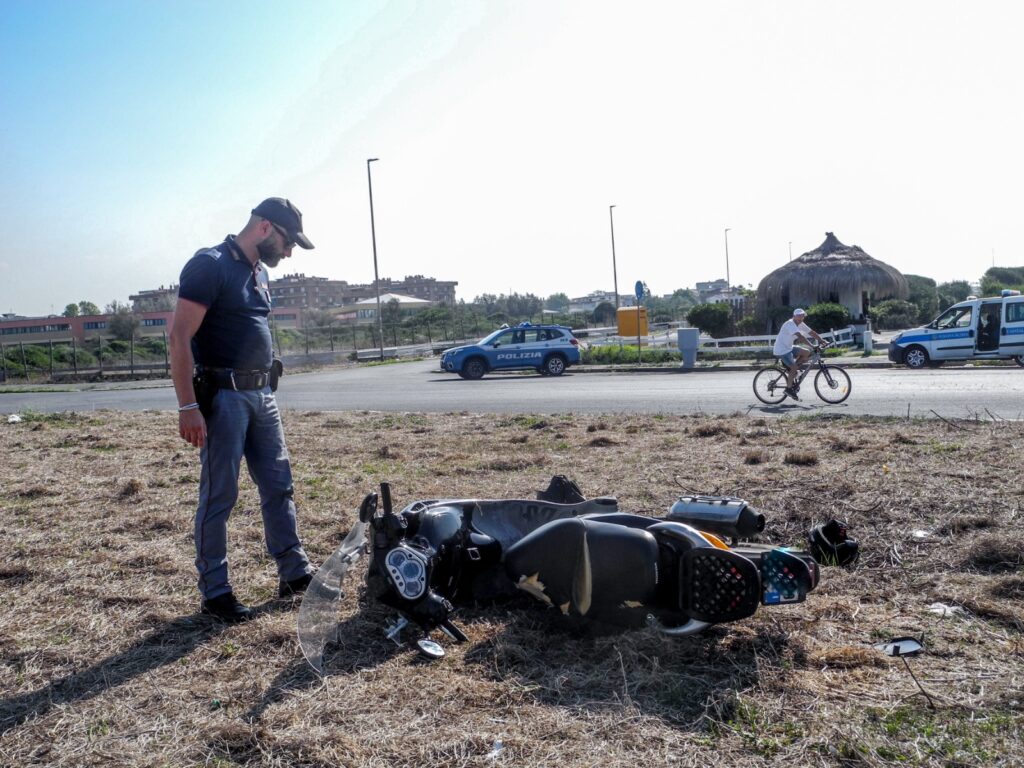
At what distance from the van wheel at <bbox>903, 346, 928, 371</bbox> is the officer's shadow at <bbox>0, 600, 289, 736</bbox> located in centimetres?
2015

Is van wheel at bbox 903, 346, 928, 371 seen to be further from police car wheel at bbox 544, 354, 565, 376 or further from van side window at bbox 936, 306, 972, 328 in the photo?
police car wheel at bbox 544, 354, 565, 376

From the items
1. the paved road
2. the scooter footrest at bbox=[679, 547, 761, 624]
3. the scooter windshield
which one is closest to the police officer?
the scooter windshield

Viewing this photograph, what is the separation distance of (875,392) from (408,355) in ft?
103

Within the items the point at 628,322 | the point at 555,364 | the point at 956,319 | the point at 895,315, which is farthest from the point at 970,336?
the point at 895,315

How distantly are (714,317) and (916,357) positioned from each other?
18.6m

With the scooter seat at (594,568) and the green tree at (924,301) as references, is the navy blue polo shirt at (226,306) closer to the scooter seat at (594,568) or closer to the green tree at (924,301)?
the scooter seat at (594,568)

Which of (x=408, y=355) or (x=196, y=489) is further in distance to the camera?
(x=408, y=355)

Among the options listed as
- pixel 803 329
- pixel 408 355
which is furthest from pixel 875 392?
pixel 408 355

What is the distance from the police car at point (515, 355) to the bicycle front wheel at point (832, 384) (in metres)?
12.2

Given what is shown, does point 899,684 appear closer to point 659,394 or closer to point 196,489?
point 196,489

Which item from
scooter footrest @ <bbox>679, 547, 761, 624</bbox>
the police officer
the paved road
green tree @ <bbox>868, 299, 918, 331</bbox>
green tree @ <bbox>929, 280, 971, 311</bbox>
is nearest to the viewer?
scooter footrest @ <bbox>679, 547, 761, 624</bbox>

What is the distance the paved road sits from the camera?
12641 millimetres

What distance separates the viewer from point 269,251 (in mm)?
4191

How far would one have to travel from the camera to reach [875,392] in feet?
48.3
